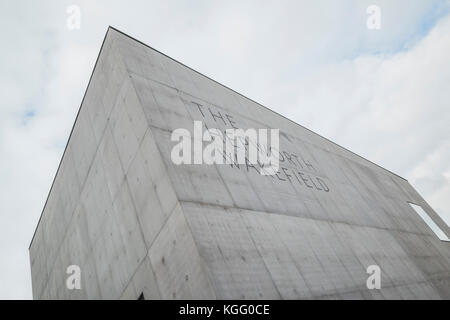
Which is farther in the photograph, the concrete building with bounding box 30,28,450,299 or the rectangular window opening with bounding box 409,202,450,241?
the rectangular window opening with bounding box 409,202,450,241

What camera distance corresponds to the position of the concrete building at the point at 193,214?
629cm

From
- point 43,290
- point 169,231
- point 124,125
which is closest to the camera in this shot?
point 169,231

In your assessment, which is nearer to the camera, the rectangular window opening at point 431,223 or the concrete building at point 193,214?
the concrete building at point 193,214

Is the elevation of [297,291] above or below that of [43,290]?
below

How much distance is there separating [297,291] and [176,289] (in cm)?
254

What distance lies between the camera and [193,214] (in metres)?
6.21

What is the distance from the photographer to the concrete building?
20.6 ft

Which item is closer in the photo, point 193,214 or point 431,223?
point 193,214

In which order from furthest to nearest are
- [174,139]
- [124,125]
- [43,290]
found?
[43,290] → [124,125] → [174,139]

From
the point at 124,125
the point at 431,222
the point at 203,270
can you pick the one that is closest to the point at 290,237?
the point at 203,270

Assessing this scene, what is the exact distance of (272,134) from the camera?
12734 millimetres

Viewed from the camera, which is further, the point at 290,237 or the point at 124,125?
the point at 124,125

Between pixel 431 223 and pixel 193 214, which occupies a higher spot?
pixel 431 223
